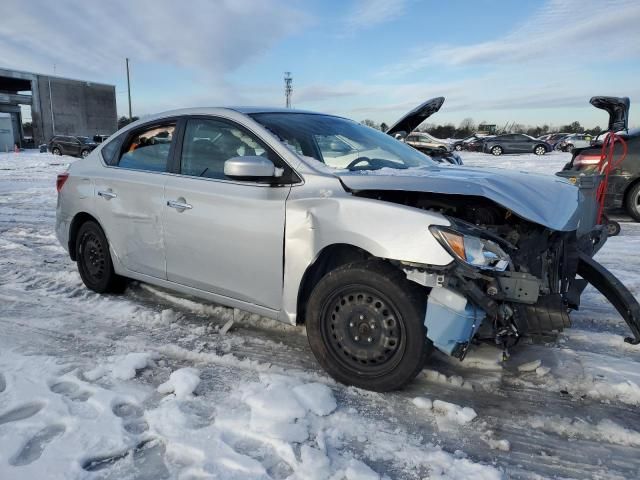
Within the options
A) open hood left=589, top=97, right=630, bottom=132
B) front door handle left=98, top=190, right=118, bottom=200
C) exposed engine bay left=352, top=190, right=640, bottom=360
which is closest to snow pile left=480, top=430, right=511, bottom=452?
exposed engine bay left=352, top=190, right=640, bottom=360

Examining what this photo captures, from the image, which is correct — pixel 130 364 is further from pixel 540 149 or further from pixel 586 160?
pixel 540 149

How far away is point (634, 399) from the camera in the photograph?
283 centimetres

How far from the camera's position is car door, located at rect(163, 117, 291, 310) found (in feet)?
10.4

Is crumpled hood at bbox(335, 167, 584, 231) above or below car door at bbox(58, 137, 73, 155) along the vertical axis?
below

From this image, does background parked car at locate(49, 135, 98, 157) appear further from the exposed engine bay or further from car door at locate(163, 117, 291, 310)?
the exposed engine bay

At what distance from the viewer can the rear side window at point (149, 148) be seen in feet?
13.0

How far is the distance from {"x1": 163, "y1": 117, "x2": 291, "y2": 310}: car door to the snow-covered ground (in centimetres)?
50

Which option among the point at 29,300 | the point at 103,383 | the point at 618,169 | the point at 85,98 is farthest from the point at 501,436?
the point at 85,98

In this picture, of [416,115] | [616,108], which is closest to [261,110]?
[416,115]

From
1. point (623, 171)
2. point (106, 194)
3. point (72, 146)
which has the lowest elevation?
point (106, 194)

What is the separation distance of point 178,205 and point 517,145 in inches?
1241

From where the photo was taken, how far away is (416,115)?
6.86 m

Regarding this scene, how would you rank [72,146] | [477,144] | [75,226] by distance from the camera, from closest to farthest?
1. [75,226]
2. [72,146]
3. [477,144]

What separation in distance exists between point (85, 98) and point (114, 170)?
211 ft
